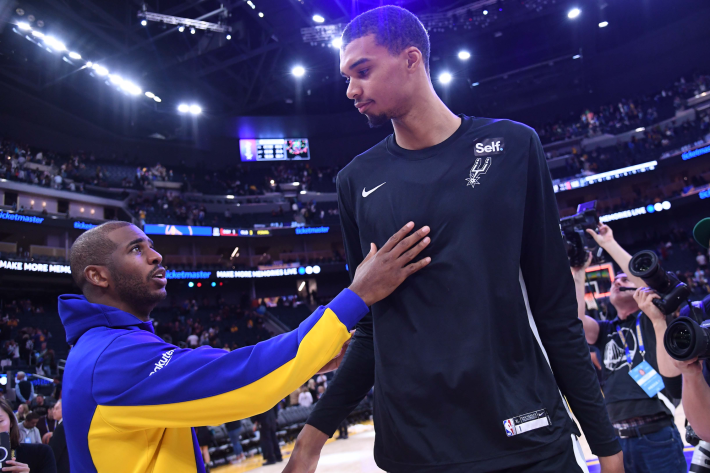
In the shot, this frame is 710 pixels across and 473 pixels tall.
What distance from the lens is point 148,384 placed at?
1.60 metres

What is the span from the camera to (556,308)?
4.44ft

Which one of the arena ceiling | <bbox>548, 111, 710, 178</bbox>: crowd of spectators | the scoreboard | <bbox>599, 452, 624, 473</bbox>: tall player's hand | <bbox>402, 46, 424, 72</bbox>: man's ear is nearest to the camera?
<bbox>599, 452, 624, 473</bbox>: tall player's hand

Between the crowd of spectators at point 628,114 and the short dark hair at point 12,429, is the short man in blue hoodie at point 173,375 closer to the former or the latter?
the short dark hair at point 12,429

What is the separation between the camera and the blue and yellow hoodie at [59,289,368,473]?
1524mm

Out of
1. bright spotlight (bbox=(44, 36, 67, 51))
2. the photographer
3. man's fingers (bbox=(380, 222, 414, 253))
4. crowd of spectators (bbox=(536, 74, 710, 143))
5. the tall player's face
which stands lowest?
the photographer

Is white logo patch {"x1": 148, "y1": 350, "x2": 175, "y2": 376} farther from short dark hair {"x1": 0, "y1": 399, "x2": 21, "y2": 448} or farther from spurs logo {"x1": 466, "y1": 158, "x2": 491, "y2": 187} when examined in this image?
short dark hair {"x1": 0, "y1": 399, "x2": 21, "y2": 448}

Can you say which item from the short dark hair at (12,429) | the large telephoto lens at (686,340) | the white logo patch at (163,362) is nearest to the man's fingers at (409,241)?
the white logo patch at (163,362)

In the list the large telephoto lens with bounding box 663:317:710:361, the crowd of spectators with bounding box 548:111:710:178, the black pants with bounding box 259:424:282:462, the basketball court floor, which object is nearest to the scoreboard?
the crowd of spectators with bounding box 548:111:710:178

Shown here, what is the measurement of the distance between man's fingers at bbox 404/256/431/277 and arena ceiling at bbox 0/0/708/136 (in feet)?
75.3

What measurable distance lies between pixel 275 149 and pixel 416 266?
3385 cm

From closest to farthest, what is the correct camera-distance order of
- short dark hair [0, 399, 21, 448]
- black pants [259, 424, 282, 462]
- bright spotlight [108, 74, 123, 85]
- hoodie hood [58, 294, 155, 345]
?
hoodie hood [58, 294, 155, 345], short dark hair [0, 399, 21, 448], black pants [259, 424, 282, 462], bright spotlight [108, 74, 123, 85]

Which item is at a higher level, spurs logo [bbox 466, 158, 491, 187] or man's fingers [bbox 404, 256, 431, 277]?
spurs logo [bbox 466, 158, 491, 187]

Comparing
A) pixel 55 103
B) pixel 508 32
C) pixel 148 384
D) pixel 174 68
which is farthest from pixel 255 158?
pixel 148 384

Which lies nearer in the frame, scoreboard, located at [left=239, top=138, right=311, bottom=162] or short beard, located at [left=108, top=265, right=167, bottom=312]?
short beard, located at [left=108, top=265, right=167, bottom=312]
